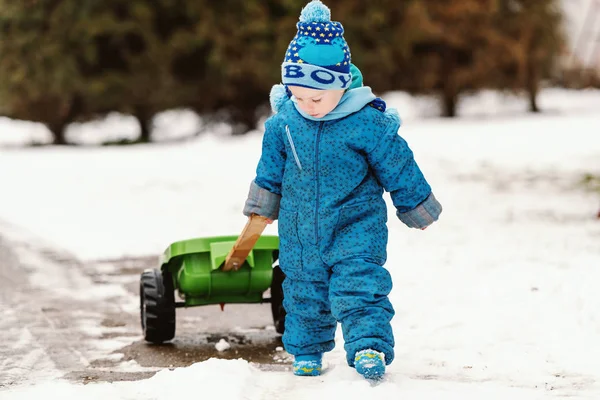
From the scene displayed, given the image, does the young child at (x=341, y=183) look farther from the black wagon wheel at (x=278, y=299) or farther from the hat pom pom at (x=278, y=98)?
the black wagon wheel at (x=278, y=299)

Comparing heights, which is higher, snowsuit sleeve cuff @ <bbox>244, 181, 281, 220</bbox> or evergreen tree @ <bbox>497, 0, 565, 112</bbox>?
snowsuit sleeve cuff @ <bbox>244, 181, 281, 220</bbox>

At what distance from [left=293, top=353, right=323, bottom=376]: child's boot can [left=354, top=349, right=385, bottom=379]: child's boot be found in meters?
0.37

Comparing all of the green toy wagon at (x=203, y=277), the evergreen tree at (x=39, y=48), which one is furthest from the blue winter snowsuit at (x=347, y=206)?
the evergreen tree at (x=39, y=48)

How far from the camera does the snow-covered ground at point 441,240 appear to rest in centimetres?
429

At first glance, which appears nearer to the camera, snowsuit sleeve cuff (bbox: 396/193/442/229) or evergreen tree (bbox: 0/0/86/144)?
snowsuit sleeve cuff (bbox: 396/193/442/229)

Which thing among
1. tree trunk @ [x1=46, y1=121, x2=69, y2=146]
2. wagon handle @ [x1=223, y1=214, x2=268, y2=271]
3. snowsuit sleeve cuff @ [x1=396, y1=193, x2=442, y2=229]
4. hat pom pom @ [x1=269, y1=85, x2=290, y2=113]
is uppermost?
hat pom pom @ [x1=269, y1=85, x2=290, y2=113]

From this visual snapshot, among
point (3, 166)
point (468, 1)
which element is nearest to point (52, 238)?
point (3, 166)

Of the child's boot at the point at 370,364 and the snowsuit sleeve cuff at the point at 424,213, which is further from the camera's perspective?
the snowsuit sleeve cuff at the point at 424,213

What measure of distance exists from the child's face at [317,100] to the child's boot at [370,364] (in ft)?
3.28

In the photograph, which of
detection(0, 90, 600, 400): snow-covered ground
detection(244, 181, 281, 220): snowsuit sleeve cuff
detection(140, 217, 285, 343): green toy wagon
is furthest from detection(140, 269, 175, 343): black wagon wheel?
detection(244, 181, 281, 220): snowsuit sleeve cuff

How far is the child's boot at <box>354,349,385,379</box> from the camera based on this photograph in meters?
4.15

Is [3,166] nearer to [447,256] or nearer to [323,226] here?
[447,256]

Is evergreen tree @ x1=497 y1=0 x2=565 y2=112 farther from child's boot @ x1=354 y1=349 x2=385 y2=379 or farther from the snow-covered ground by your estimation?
child's boot @ x1=354 y1=349 x2=385 y2=379

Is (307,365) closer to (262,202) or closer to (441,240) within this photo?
(262,202)
